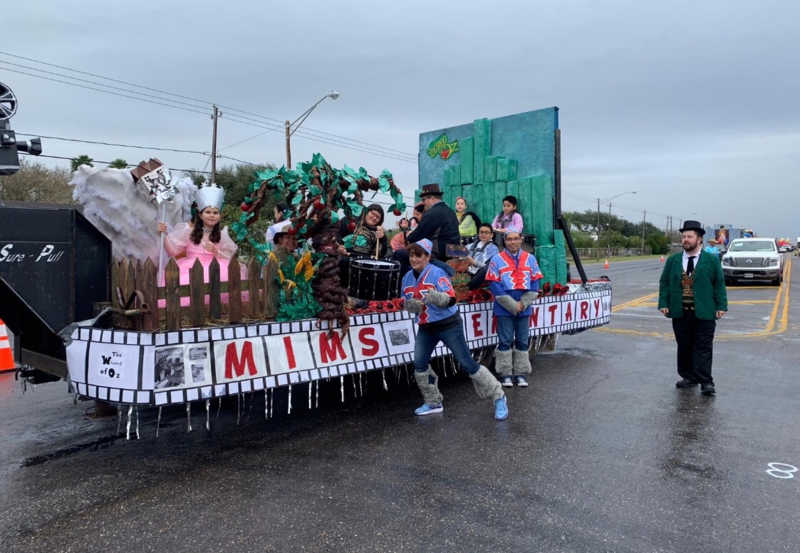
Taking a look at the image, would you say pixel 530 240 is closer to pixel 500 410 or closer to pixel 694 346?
pixel 694 346

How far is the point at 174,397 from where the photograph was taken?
4188mm

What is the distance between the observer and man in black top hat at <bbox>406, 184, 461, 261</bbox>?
20.4 feet

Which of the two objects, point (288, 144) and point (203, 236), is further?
point (288, 144)

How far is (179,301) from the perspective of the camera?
4.36m

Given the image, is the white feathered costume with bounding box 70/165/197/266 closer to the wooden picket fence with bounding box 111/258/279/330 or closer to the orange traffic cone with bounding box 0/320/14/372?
the wooden picket fence with bounding box 111/258/279/330

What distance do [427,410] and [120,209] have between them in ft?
10.7

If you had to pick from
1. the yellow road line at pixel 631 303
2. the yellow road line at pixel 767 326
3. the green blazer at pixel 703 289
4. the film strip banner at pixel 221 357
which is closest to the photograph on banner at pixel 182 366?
the film strip banner at pixel 221 357

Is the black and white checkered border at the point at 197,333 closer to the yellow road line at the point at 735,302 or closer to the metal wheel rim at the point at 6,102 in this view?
the metal wheel rim at the point at 6,102

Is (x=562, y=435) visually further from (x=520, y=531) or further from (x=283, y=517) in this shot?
(x=283, y=517)

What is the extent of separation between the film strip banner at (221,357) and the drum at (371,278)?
1.04 feet

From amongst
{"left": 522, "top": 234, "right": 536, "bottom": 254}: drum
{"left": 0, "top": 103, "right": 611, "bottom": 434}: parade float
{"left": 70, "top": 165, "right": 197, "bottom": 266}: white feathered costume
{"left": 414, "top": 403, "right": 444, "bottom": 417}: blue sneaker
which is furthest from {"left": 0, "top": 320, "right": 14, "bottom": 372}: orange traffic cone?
{"left": 522, "top": 234, "right": 536, "bottom": 254}: drum

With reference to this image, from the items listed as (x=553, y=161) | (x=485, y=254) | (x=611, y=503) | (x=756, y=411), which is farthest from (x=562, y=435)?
(x=553, y=161)

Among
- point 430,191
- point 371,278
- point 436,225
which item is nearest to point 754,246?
point 430,191

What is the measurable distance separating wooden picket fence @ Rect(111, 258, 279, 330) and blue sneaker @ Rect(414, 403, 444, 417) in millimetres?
1742
